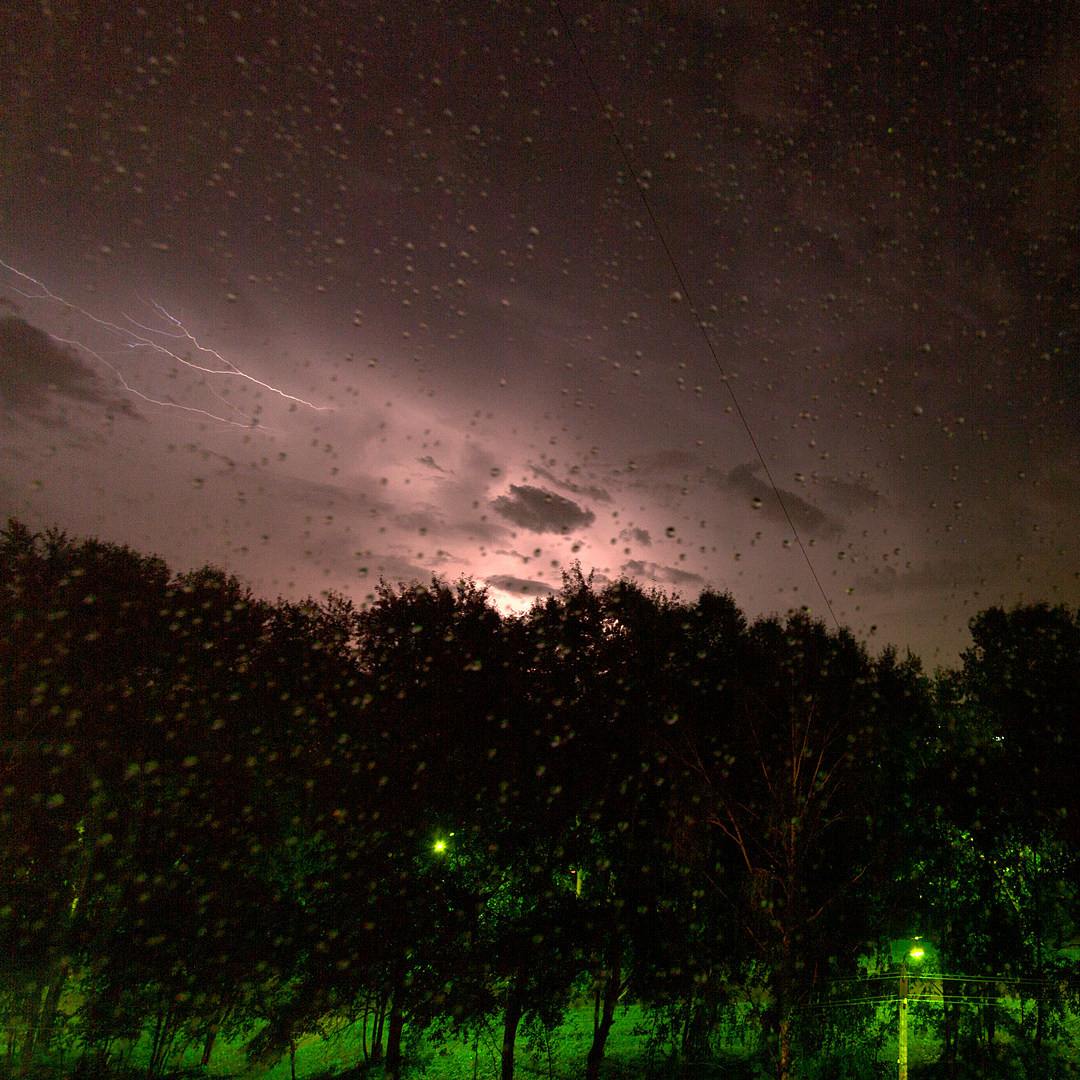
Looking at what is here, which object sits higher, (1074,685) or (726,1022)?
(1074,685)

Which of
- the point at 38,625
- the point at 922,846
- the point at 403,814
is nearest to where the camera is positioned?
the point at 38,625

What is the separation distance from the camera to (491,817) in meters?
14.2

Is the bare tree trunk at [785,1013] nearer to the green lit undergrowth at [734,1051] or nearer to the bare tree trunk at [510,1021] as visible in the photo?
the green lit undergrowth at [734,1051]

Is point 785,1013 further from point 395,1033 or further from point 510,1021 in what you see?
point 395,1033

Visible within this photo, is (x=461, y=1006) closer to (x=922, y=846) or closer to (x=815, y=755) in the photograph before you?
(x=815, y=755)

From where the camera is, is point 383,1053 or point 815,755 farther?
point 383,1053

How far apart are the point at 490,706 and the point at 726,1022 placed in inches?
328

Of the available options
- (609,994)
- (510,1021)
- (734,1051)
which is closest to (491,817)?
(510,1021)

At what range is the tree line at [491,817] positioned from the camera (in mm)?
12648

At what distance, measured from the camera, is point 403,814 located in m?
13.9

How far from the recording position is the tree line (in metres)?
12.6

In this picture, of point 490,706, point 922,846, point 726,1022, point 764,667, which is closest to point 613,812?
point 490,706

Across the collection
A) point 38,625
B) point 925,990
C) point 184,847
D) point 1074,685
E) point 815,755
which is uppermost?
point 1074,685

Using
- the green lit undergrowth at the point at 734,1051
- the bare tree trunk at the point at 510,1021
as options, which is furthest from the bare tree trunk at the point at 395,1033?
the bare tree trunk at the point at 510,1021
